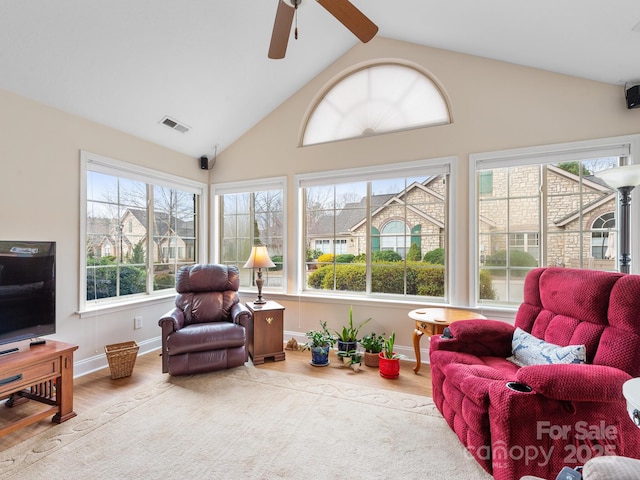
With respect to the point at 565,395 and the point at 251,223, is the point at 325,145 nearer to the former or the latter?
the point at 251,223

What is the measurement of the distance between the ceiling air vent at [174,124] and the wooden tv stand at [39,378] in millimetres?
2413

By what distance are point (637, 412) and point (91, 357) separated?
3927 millimetres

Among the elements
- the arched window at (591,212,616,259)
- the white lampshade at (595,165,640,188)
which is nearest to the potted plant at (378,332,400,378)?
the arched window at (591,212,616,259)

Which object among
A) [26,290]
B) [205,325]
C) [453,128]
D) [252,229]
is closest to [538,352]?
[453,128]

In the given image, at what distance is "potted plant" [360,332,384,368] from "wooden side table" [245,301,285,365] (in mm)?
898

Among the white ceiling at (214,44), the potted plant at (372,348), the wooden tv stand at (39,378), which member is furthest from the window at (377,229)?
the wooden tv stand at (39,378)

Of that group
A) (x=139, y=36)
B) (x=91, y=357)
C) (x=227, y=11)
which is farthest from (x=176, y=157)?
(x=91, y=357)

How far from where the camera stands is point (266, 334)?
3350mm

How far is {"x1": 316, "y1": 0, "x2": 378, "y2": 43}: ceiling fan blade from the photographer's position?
1731 mm

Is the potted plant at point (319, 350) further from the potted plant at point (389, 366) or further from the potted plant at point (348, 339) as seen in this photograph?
the potted plant at point (389, 366)

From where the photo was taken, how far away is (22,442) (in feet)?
6.42

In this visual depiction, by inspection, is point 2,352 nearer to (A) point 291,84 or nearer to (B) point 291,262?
(B) point 291,262

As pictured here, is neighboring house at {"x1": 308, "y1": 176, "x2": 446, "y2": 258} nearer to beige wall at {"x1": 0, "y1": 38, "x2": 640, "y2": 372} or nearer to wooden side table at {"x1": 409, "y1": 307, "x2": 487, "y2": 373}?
beige wall at {"x1": 0, "y1": 38, "x2": 640, "y2": 372}

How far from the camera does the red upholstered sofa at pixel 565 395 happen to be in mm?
1472
